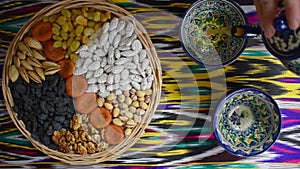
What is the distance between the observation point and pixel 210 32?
3.02ft

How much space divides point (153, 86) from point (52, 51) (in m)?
0.22

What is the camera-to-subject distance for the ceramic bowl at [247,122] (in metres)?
0.91

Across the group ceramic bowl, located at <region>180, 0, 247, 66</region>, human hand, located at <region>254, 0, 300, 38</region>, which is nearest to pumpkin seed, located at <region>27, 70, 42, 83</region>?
ceramic bowl, located at <region>180, 0, 247, 66</region>

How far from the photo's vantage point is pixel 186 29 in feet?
3.01

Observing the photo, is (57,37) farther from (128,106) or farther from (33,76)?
(128,106)

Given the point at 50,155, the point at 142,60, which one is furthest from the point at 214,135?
the point at 50,155

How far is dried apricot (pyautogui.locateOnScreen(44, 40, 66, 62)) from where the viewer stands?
A: 907 mm

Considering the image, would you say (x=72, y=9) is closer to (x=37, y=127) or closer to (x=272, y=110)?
(x=37, y=127)

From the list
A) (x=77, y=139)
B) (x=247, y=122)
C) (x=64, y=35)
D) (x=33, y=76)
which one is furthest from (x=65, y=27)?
(x=247, y=122)

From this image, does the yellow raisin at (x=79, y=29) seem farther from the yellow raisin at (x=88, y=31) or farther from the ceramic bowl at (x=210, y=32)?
the ceramic bowl at (x=210, y=32)

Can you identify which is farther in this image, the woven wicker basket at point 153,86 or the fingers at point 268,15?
the woven wicker basket at point 153,86

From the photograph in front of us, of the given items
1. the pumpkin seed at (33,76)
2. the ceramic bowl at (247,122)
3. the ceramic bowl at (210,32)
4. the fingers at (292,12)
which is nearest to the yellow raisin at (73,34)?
the pumpkin seed at (33,76)

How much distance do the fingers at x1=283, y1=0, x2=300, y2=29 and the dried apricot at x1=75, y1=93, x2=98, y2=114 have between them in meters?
0.45

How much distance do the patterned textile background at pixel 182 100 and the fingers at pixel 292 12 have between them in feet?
1.07
